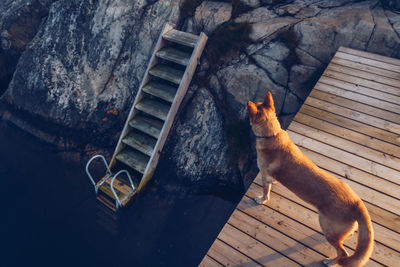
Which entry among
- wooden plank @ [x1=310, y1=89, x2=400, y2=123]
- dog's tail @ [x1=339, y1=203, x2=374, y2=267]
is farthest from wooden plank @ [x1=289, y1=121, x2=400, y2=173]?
dog's tail @ [x1=339, y1=203, x2=374, y2=267]

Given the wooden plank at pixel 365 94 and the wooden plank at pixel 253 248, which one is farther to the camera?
the wooden plank at pixel 365 94

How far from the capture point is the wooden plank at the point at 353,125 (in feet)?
12.1

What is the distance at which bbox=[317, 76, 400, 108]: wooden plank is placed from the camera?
13.6 feet

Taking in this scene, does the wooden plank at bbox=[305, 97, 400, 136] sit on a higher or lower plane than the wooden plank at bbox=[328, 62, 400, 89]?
lower

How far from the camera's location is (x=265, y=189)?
10.2ft

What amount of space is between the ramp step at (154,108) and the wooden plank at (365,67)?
3.94 metres

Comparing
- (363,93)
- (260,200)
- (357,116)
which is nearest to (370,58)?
(363,93)

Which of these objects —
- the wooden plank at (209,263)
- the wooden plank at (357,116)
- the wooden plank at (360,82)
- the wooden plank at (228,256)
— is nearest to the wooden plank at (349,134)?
the wooden plank at (357,116)

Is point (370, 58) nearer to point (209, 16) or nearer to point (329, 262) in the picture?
point (209, 16)

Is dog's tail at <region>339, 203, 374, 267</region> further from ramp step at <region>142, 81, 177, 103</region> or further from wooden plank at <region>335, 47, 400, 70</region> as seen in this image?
ramp step at <region>142, 81, 177, 103</region>

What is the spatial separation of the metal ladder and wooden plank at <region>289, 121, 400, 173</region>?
2.92 metres

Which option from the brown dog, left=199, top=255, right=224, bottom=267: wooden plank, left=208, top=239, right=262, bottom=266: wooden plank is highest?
the brown dog

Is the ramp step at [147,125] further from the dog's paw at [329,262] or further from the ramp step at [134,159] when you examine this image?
the dog's paw at [329,262]

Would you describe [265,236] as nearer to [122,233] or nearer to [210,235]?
[210,235]
